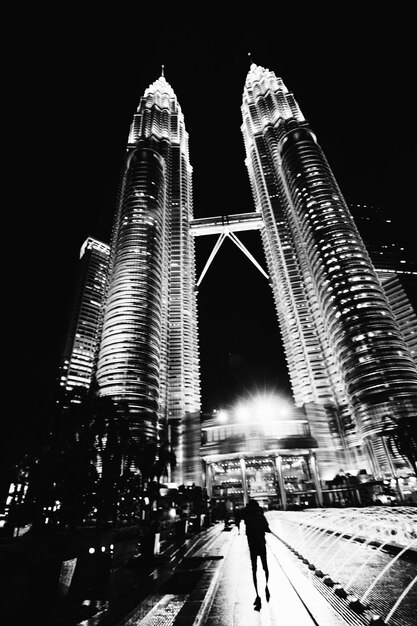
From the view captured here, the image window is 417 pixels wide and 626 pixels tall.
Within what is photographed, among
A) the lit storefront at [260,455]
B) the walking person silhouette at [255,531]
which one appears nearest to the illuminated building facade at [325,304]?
the lit storefront at [260,455]

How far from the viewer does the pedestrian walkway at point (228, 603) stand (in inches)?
254

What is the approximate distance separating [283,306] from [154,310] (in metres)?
63.2

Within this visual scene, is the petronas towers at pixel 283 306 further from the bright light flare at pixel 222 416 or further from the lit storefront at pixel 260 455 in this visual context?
the bright light flare at pixel 222 416

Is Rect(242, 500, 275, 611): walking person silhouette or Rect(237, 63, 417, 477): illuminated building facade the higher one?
Rect(237, 63, 417, 477): illuminated building facade

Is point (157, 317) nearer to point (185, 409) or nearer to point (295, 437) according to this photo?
point (185, 409)

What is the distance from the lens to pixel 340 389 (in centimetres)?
13925

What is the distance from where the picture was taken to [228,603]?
7.54 metres

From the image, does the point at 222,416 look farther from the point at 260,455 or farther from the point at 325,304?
the point at 325,304

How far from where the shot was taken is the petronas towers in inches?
4557

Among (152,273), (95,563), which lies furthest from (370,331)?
(95,563)

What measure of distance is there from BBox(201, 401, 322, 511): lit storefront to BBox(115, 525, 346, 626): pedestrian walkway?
350 ft

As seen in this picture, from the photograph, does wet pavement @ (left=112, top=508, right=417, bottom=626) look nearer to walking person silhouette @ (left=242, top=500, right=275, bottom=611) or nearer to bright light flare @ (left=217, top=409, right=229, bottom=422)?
walking person silhouette @ (left=242, top=500, right=275, bottom=611)

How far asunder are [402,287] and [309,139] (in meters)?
81.2

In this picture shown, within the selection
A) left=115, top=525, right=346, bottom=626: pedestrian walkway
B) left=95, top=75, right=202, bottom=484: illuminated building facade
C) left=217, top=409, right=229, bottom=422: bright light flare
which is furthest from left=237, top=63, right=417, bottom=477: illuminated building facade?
left=115, top=525, right=346, bottom=626: pedestrian walkway
